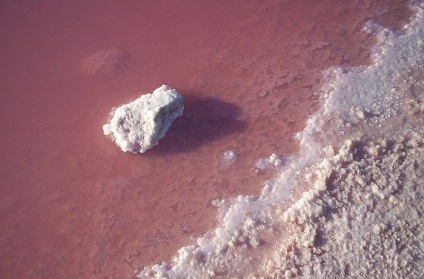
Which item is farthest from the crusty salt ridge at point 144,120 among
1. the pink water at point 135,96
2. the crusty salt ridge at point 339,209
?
the crusty salt ridge at point 339,209

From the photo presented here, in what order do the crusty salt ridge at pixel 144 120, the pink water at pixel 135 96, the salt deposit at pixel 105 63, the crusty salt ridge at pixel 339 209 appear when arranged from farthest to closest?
the salt deposit at pixel 105 63, the crusty salt ridge at pixel 144 120, the pink water at pixel 135 96, the crusty salt ridge at pixel 339 209

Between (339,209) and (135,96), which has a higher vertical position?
(135,96)

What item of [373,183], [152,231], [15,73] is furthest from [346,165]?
[15,73]

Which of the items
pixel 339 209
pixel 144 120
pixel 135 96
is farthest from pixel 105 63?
pixel 339 209

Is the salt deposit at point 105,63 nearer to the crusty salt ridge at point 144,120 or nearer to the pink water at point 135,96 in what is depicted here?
the pink water at point 135,96

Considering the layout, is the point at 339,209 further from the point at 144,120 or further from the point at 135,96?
the point at 135,96

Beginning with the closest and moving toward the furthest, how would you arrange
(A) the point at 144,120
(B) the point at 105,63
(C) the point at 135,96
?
(A) the point at 144,120 → (C) the point at 135,96 → (B) the point at 105,63

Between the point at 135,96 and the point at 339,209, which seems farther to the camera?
the point at 135,96

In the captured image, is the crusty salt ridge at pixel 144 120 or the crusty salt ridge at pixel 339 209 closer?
the crusty salt ridge at pixel 339 209
